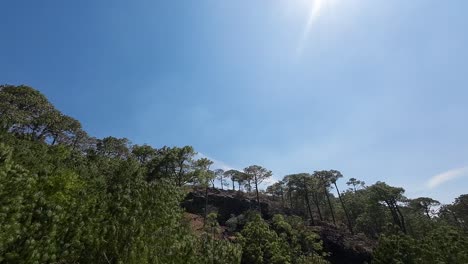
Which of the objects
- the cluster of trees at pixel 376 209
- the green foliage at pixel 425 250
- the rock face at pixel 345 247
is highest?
the cluster of trees at pixel 376 209

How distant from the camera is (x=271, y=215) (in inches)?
2464

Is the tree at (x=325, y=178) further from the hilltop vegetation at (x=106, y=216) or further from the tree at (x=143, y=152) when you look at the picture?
the tree at (x=143, y=152)

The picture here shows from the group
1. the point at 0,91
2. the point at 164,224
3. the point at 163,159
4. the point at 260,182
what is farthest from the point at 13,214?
the point at 260,182

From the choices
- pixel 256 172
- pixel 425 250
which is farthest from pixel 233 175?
pixel 425 250

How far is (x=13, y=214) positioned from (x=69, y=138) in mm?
51489

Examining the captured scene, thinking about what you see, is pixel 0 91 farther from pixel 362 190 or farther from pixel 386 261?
pixel 362 190

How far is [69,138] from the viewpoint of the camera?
54781 millimetres

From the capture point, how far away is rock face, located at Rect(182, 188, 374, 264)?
47812mm

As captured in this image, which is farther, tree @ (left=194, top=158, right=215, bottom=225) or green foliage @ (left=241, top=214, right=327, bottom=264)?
tree @ (left=194, top=158, right=215, bottom=225)

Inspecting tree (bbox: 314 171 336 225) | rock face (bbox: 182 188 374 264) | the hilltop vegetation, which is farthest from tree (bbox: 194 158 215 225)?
tree (bbox: 314 171 336 225)

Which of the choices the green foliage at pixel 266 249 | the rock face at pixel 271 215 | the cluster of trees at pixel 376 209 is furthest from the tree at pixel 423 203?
the green foliage at pixel 266 249

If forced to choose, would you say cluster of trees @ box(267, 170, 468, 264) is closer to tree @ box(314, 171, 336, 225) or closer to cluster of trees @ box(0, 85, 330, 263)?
tree @ box(314, 171, 336, 225)

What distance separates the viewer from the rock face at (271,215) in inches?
1882

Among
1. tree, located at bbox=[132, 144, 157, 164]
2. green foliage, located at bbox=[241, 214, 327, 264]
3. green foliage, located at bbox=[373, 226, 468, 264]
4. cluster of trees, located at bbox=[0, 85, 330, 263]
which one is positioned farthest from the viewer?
tree, located at bbox=[132, 144, 157, 164]
